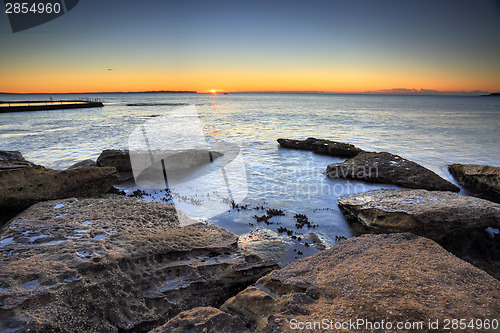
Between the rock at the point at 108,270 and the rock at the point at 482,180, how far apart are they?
477 inches

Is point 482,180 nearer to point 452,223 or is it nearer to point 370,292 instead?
point 452,223

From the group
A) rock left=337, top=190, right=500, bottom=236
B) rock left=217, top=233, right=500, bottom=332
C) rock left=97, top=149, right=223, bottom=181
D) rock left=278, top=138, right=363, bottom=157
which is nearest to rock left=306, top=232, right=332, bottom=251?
rock left=337, top=190, right=500, bottom=236

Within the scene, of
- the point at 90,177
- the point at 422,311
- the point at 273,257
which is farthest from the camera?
the point at 90,177

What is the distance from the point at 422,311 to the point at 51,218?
8321mm

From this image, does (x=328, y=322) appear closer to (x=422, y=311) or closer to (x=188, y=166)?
(x=422, y=311)

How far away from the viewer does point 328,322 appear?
3.34 metres

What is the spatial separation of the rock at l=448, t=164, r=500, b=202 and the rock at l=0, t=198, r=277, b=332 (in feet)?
39.7

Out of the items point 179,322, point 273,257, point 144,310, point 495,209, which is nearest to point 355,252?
point 273,257

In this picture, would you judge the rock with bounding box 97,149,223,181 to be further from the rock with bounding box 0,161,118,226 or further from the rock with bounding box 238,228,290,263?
the rock with bounding box 238,228,290,263

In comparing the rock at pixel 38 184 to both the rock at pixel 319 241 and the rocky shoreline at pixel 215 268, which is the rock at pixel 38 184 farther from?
the rock at pixel 319 241

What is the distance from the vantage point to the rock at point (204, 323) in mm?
3655

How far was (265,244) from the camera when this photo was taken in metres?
8.21

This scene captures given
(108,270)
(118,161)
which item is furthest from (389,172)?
(118,161)

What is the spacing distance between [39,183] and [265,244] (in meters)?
7.89
